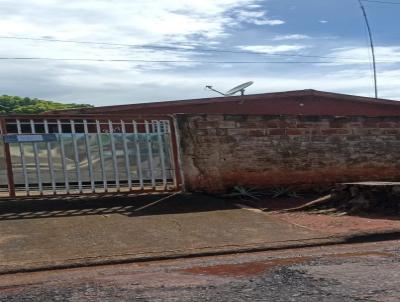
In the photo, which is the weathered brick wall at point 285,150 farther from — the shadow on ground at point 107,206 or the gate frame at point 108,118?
the shadow on ground at point 107,206

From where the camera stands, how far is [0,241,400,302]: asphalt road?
4.48m

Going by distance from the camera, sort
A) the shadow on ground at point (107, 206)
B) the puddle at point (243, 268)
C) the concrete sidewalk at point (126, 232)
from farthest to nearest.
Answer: the shadow on ground at point (107, 206) → the concrete sidewalk at point (126, 232) → the puddle at point (243, 268)

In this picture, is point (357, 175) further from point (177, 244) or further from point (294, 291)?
point (294, 291)

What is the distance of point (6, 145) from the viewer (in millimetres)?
9125

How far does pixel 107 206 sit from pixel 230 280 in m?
4.39

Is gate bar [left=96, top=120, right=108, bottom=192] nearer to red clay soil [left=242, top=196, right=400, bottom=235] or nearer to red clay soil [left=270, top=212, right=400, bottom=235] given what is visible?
red clay soil [left=242, top=196, right=400, bottom=235]

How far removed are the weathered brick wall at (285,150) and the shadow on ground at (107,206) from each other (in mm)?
754

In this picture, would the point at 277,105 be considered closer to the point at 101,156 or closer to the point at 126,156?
the point at 126,156

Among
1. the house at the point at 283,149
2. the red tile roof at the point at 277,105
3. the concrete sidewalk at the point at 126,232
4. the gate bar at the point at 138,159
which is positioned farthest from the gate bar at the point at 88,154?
the red tile roof at the point at 277,105

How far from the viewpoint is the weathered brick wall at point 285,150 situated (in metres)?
10.5

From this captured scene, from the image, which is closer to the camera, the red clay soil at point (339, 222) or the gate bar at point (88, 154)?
the red clay soil at point (339, 222)

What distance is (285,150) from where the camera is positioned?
11.2 m

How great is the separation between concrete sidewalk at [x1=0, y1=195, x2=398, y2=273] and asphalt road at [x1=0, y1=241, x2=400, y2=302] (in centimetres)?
32

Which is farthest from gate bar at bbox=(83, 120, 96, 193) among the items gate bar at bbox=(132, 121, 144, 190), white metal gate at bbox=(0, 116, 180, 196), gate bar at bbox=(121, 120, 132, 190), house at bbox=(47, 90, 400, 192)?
house at bbox=(47, 90, 400, 192)
